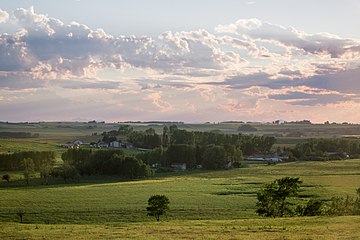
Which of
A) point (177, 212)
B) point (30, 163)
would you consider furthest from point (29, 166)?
point (177, 212)

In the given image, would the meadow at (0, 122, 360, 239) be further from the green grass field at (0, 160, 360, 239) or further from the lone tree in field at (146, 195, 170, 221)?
the lone tree in field at (146, 195, 170, 221)

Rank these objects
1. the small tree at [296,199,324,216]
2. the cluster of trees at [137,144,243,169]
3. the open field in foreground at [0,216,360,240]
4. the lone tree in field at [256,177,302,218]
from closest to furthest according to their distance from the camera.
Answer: the open field in foreground at [0,216,360,240] → the small tree at [296,199,324,216] → the lone tree in field at [256,177,302,218] → the cluster of trees at [137,144,243,169]

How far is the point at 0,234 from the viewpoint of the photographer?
41000 mm

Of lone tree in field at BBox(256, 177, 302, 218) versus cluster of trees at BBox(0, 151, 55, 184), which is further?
cluster of trees at BBox(0, 151, 55, 184)

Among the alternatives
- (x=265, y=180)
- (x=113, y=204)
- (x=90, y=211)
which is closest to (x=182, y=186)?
(x=265, y=180)

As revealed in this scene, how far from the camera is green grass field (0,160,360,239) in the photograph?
40000mm

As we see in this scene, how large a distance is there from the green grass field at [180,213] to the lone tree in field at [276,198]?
6.63 feet

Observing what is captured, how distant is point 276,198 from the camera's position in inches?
2517

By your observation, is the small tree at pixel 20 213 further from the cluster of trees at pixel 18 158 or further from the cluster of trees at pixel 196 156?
the cluster of trees at pixel 196 156

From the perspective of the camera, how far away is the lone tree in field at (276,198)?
62.4 meters

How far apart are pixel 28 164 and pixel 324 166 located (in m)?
88.1

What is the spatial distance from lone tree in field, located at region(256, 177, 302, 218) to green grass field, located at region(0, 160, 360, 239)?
6.63 ft

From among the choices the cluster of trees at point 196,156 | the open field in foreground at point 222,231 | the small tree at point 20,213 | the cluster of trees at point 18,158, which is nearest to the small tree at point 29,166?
the cluster of trees at point 18,158

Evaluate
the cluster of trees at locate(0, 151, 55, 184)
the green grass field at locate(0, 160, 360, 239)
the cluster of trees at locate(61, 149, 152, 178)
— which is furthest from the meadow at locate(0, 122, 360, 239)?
the cluster of trees at locate(61, 149, 152, 178)
